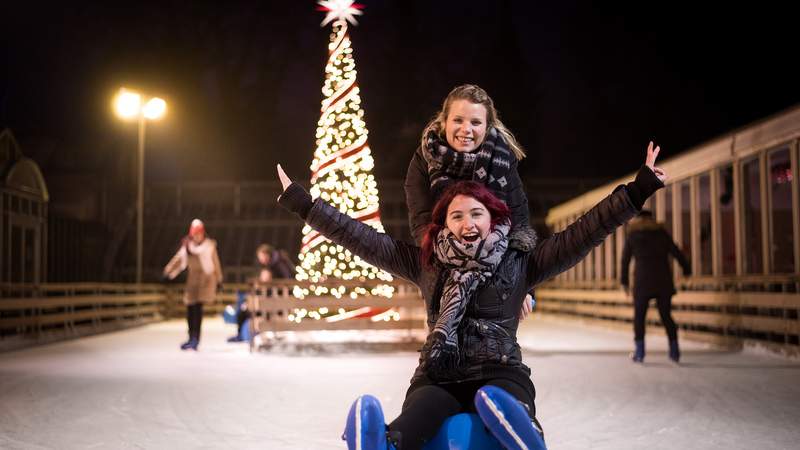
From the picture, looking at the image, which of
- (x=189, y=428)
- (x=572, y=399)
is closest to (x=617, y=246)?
(x=572, y=399)

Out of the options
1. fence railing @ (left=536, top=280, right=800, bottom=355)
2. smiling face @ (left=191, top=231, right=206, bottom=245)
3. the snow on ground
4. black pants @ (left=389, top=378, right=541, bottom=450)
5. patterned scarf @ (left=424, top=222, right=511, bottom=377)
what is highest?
smiling face @ (left=191, top=231, right=206, bottom=245)

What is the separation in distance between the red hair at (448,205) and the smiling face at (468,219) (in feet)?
0.06

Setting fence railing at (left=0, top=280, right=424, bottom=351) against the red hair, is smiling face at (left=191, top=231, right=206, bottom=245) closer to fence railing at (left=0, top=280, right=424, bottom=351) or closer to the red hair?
fence railing at (left=0, top=280, right=424, bottom=351)

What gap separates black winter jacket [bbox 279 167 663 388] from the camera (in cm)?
294

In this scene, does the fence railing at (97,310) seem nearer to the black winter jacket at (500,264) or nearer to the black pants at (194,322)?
the black pants at (194,322)

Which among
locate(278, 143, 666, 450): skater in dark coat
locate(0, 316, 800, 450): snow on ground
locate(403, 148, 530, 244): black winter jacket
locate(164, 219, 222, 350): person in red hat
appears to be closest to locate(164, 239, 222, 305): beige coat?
locate(164, 219, 222, 350): person in red hat

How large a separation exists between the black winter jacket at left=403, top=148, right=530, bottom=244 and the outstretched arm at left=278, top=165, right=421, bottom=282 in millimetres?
123

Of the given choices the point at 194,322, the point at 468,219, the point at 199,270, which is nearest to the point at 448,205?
the point at 468,219

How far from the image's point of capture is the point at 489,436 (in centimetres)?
279

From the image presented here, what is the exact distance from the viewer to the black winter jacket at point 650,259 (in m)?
9.98

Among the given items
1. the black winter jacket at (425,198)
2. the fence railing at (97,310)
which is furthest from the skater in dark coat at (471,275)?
the fence railing at (97,310)

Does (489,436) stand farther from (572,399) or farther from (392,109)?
(392,109)

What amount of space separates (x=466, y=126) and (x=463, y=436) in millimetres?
1113

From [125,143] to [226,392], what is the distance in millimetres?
26180
